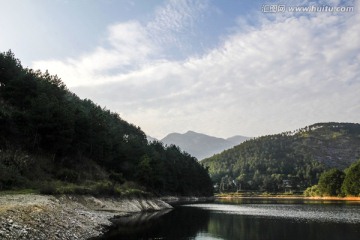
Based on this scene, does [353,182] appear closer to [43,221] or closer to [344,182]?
[344,182]

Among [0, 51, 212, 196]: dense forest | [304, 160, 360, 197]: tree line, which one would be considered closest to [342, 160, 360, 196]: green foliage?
[304, 160, 360, 197]: tree line

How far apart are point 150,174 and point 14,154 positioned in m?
76.3

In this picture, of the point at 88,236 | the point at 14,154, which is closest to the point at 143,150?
the point at 14,154

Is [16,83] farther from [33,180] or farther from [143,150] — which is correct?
[143,150]

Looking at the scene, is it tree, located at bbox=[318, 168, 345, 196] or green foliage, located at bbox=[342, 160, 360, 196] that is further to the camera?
tree, located at bbox=[318, 168, 345, 196]

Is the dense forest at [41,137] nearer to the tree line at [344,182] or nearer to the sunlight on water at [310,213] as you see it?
the sunlight on water at [310,213]

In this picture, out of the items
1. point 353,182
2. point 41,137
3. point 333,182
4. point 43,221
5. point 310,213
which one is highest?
point 333,182

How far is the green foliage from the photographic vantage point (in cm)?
16725

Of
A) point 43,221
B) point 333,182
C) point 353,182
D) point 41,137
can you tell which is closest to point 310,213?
point 41,137

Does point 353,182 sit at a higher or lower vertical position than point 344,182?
lower

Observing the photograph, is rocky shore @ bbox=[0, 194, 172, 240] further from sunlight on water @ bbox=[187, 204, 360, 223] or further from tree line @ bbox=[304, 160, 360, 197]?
tree line @ bbox=[304, 160, 360, 197]

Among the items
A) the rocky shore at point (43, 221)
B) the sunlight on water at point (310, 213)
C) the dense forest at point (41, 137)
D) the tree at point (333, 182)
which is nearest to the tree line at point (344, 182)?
the tree at point (333, 182)

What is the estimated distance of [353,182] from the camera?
168125 millimetres

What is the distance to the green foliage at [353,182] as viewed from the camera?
549 feet
